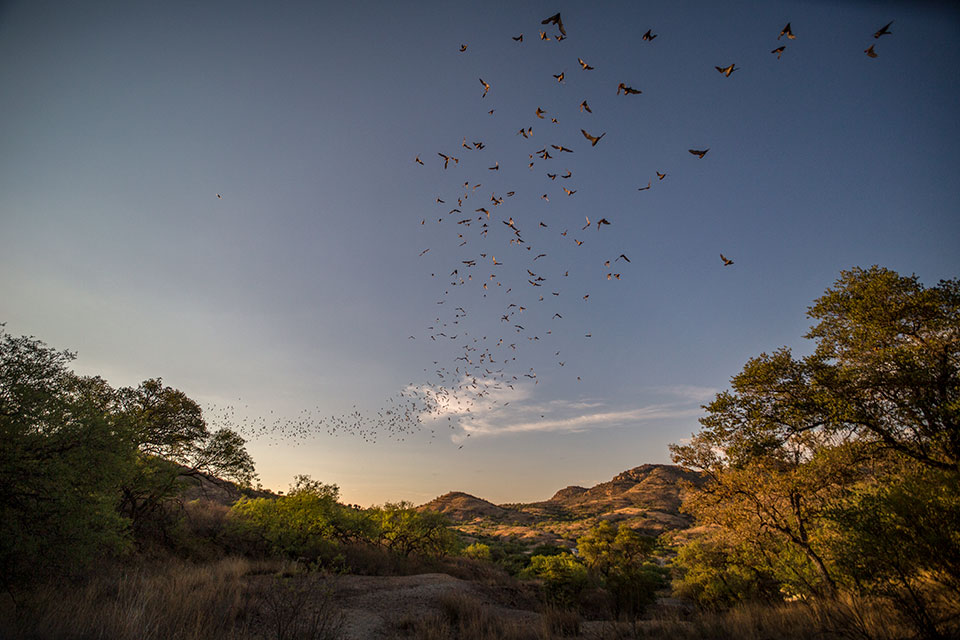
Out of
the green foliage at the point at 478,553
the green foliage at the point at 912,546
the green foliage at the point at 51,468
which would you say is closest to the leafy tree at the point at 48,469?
the green foliage at the point at 51,468

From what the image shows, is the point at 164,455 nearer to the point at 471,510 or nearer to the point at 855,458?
the point at 855,458

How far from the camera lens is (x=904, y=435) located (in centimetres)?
1160

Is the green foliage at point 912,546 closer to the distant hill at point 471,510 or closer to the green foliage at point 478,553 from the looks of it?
the green foliage at point 478,553

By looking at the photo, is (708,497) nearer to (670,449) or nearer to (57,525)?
(670,449)

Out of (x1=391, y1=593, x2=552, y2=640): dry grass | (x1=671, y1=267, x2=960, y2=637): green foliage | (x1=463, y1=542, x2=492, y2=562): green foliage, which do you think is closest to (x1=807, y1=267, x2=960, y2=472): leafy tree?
(x1=671, y1=267, x2=960, y2=637): green foliage

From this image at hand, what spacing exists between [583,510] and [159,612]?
122198 mm

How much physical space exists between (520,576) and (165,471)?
25625 millimetres

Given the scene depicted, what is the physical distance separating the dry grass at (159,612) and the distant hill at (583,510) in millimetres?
20896

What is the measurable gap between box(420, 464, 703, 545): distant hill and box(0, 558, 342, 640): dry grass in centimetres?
2090

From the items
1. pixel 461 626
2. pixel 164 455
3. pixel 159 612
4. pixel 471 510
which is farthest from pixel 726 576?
pixel 471 510

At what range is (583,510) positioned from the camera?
11100 centimetres

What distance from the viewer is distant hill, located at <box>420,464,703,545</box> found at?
70.8m

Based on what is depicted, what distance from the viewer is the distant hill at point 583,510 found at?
70.8m

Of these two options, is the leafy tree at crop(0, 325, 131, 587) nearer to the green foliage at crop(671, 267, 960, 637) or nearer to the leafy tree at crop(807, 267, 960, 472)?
the green foliage at crop(671, 267, 960, 637)
